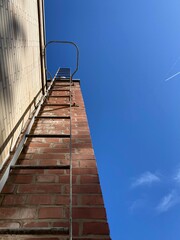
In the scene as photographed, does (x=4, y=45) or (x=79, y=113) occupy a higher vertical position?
(x=4, y=45)

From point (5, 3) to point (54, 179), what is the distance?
6.82ft

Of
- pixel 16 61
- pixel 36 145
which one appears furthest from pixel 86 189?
pixel 16 61

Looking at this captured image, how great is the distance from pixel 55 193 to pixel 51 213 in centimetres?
21

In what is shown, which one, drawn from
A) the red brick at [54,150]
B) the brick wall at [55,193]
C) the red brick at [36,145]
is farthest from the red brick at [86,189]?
the red brick at [36,145]

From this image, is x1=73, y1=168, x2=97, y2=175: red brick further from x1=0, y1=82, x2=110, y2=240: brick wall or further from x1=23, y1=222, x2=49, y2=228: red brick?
x1=23, y1=222, x2=49, y2=228: red brick

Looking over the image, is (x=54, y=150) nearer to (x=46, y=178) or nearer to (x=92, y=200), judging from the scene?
(x=46, y=178)

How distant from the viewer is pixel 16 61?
289cm

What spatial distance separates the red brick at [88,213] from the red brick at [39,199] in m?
0.24

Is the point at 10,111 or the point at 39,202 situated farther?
the point at 10,111

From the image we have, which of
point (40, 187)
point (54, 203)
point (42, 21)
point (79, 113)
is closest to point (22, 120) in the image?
point (79, 113)

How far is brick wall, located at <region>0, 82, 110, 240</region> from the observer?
58.3 inches

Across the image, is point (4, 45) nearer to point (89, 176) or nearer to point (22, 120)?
point (22, 120)

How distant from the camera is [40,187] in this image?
1.83 metres

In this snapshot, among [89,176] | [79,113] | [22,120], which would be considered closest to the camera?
[89,176]
